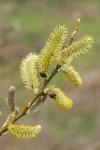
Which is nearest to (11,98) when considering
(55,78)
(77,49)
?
(77,49)

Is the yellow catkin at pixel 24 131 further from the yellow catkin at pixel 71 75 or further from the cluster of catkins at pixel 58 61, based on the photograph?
the yellow catkin at pixel 71 75

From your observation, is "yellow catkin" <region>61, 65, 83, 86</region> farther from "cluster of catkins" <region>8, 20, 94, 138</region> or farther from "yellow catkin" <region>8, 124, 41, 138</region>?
"yellow catkin" <region>8, 124, 41, 138</region>

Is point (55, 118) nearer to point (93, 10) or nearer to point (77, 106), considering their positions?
point (77, 106)

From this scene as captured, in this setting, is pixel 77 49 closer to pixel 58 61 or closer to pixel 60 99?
pixel 58 61

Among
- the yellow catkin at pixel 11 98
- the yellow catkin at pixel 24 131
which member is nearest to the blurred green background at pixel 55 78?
the yellow catkin at pixel 11 98

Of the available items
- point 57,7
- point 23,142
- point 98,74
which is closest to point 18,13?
point 57,7
